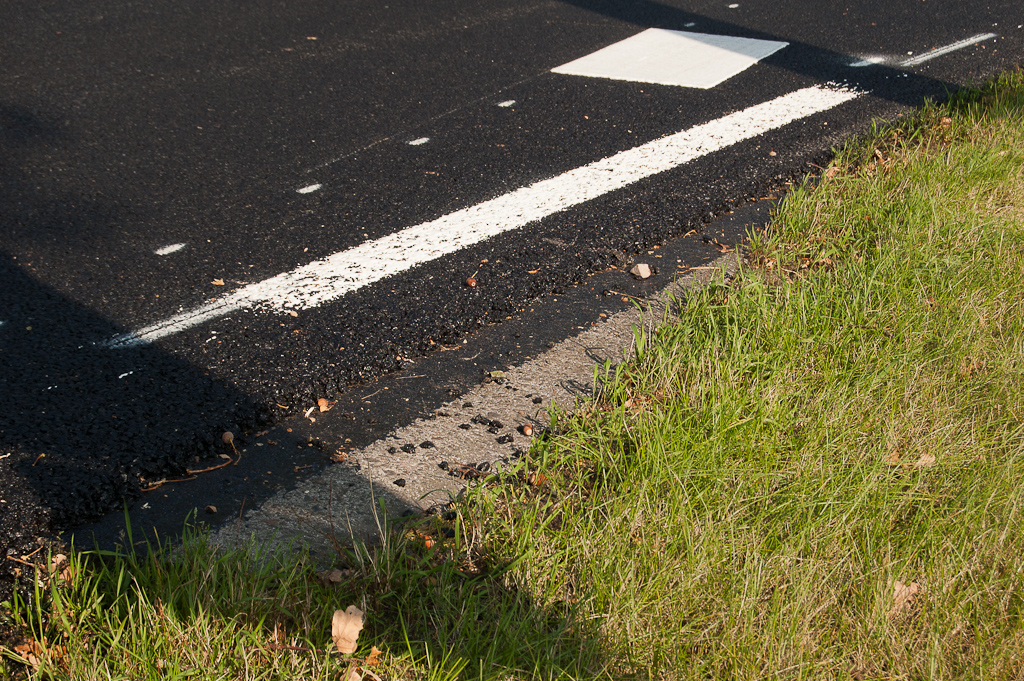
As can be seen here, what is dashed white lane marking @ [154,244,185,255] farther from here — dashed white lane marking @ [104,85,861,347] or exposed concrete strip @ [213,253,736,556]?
exposed concrete strip @ [213,253,736,556]

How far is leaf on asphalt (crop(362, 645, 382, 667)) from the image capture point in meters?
1.81

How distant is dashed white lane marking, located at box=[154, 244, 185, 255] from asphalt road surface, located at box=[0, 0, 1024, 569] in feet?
0.04

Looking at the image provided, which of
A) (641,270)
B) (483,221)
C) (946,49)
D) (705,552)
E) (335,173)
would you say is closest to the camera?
(705,552)

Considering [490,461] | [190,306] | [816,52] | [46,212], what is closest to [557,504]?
[490,461]

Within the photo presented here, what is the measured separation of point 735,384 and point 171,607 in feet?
5.50

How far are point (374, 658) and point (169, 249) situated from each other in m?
2.17

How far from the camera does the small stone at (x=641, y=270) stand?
3314mm

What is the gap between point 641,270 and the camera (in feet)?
10.9

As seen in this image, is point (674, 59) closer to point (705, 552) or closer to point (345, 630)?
point (705, 552)

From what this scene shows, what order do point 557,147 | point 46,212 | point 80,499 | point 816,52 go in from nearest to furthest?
1. point 80,499
2. point 46,212
3. point 557,147
4. point 816,52

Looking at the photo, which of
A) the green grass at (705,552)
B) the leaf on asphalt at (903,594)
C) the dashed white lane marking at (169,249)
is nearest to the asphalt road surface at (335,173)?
the dashed white lane marking at (169,249)

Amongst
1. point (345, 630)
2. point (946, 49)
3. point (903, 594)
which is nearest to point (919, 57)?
point (946, 49)

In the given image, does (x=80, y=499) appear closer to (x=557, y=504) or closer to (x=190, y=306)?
(x=190, y=306)

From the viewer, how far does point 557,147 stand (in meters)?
4.38
